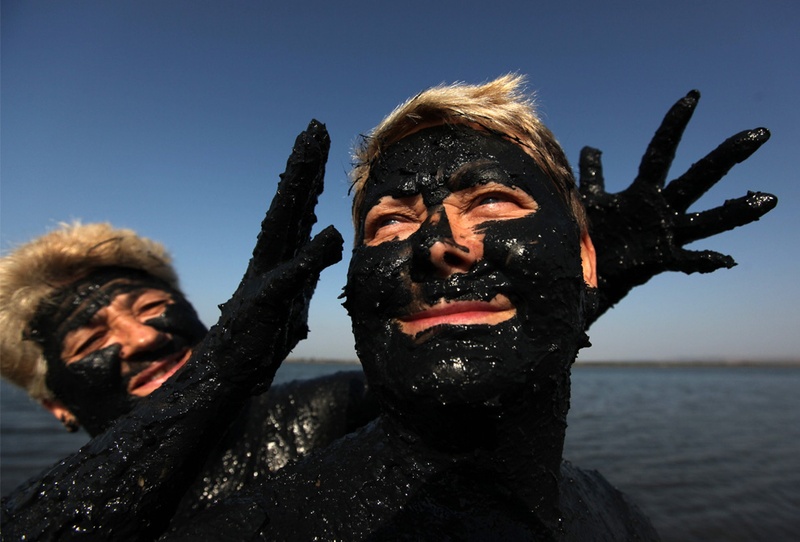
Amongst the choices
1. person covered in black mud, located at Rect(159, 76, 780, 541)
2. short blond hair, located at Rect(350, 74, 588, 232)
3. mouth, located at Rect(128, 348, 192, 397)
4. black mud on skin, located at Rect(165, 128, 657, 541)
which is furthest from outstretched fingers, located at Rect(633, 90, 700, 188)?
mouth, located at Rect(128, 348, 192, 397)

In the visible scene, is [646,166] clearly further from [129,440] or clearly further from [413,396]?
[129,440]

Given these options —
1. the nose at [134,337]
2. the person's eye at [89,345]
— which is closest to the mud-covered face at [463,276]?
the nose at [134,337]

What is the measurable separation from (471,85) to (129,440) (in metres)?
2.18

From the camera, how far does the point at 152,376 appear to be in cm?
298

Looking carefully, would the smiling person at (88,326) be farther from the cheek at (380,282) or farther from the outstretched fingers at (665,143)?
the outstretched fingers at (665,143)

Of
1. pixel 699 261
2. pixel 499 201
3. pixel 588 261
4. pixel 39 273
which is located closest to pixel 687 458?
pixel 699 261

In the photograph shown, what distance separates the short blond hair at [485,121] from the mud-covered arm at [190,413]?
1.41 feet

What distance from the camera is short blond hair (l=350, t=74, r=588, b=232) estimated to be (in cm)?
215

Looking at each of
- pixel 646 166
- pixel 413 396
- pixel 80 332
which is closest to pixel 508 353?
pixel 413 396

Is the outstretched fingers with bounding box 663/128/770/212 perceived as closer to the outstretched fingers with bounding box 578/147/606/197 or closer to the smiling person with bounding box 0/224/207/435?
the outstretched fingers with bounding box 578/147/606/197

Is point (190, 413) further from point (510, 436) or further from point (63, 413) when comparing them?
point (63, 413)

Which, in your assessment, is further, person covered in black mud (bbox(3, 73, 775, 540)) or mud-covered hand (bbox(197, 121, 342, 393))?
mud-covered hand (bbox(197, 121, 342, 393))

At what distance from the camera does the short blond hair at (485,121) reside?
2148 millimetres

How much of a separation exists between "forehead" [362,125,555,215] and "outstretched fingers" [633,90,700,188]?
1080 mm
